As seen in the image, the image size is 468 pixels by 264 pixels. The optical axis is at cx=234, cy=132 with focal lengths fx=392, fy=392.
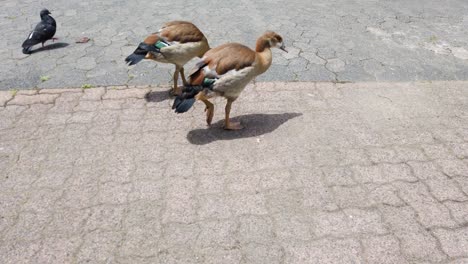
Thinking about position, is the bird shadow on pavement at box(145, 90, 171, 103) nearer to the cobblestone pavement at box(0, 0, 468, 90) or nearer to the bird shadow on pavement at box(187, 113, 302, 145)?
the cobblestone pavement at box(0, 0, 468, 90)

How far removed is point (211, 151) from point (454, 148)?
105 inches

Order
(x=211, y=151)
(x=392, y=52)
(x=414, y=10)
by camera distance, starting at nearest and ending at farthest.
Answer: (x=211, y=151)
(x=392, y=52)
(x=414, y=10)

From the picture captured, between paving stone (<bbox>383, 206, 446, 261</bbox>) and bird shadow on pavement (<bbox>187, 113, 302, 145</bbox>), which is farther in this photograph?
bird shadow on pavement (<bbox>187, 113, 302, 145</bbox>)

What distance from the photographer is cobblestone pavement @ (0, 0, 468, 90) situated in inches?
226

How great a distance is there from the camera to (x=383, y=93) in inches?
208

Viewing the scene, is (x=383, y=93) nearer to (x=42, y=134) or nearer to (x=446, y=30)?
(x=446, y=30)

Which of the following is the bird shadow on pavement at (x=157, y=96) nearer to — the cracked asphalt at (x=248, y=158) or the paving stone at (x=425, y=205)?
the cracked asphalt at (x=248, y=158)

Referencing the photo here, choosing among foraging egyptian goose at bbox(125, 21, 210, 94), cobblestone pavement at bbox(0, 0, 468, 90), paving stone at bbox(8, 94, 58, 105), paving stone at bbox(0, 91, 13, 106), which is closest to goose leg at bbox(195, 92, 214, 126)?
foraging egyptian goose at bbox(125, 21, 210, 94)

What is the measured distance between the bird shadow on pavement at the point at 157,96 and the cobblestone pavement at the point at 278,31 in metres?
0.29

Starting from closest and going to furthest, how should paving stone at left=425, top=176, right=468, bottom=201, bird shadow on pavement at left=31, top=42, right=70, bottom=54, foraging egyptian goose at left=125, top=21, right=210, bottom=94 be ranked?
paving stone at left=425, top=176, right=468, bottom=201 → foraging egyptian goose at left=125, top=21, right=210, bottom=94 → bird shadow on pavement at left=31, top=42, right=70, bottom=54

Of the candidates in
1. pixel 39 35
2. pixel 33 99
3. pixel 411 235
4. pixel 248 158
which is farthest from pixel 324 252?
pixel 39 35

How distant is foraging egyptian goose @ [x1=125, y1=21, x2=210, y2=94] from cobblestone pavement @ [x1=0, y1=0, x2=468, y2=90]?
0.83 metres

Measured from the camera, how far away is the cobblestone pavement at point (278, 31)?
18.8ft

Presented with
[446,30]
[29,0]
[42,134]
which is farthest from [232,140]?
[29,0]
